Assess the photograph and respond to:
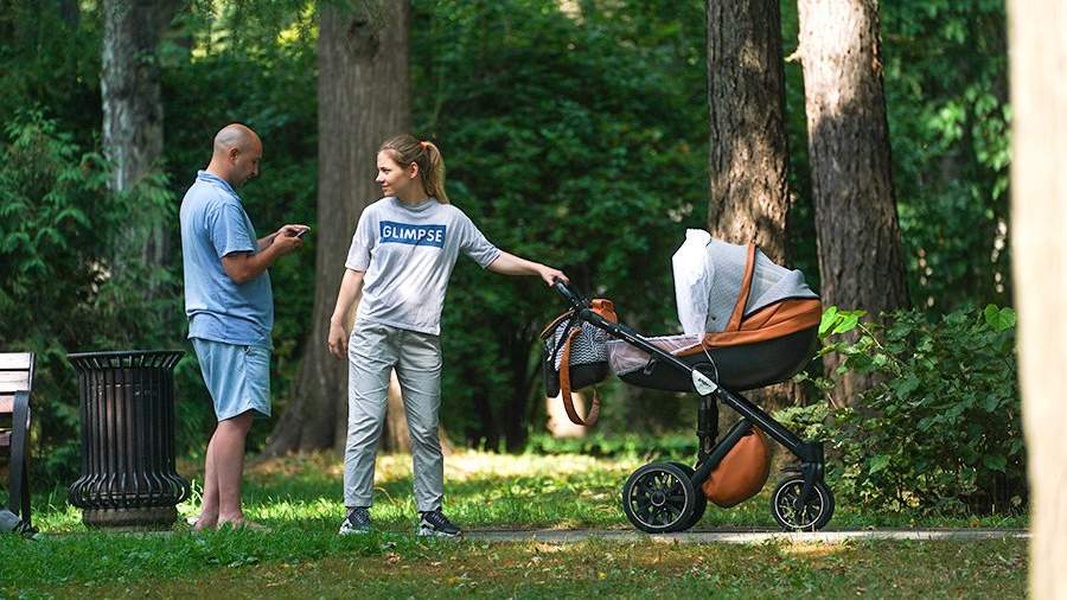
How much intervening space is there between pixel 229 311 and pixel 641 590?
294 centimetres

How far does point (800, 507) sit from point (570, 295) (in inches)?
57.5

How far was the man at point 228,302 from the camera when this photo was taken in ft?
29.0

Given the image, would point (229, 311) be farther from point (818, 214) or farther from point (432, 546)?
point (818, 214)

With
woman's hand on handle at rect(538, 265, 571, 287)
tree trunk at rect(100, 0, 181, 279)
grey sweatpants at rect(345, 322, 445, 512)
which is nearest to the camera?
woman's hand on handle at rect(538, 265, 571, 287)

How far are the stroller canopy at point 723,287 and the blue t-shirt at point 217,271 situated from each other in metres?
2.10

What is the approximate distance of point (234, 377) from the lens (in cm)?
888

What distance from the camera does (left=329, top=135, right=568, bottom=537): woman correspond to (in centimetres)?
862

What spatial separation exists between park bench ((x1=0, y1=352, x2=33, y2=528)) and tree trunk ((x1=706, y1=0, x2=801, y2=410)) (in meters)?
4.88

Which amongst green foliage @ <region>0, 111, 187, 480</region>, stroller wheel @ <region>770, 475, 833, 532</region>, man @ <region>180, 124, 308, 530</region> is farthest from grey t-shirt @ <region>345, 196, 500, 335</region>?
green foliage @ <region>0, 111, 187, 480</region>

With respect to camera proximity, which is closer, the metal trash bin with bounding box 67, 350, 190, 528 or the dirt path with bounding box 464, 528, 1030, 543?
the dirt path with bounding box 464, 528, 1030, 543

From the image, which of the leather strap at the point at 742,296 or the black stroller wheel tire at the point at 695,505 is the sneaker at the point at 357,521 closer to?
the black stroller wheel tire at the point at 695,505

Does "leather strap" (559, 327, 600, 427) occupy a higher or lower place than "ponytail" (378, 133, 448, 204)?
lower

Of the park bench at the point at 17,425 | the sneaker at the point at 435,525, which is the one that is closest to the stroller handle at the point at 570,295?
the sneaker at the point at 435,525

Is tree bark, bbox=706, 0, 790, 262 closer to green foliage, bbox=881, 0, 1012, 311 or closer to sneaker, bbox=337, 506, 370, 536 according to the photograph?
sneaker, bbox=337, 506, 370, 536
